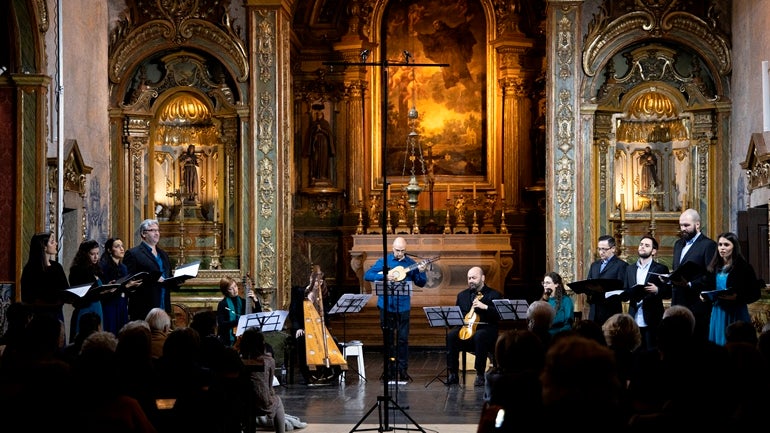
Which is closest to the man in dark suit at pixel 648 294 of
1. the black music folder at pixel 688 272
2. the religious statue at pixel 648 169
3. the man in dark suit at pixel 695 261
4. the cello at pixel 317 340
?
the man in dark suit at pixel 695 261

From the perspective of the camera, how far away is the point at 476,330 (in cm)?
1338

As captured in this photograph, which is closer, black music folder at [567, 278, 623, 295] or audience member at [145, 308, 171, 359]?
audience member at [145, 308, 171, 359]

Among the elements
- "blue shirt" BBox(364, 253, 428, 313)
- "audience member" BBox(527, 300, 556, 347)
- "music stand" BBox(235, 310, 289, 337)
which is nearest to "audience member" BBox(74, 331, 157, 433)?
"audience member" BBox(527, 300, 556, 347)

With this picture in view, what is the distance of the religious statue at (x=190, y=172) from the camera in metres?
17.6

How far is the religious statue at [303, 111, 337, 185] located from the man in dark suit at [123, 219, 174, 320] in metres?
8.93

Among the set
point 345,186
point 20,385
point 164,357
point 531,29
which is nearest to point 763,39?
point 531,29

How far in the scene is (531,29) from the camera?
2039 centimetres

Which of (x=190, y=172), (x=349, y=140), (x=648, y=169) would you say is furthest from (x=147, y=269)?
(x=349, y=140)

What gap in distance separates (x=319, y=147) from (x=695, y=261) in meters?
10.6

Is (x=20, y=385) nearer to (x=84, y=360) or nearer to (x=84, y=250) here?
(x=84, y=360)

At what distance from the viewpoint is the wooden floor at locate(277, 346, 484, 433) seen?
32.7 ft

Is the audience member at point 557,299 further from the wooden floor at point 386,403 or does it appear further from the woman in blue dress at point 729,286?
the woman in blue dress at point 729,286

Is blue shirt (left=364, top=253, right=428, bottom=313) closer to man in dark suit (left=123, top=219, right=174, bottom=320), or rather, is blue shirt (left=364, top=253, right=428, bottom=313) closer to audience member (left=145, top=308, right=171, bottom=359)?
man in dark suit (left=123, top=219, right=174, bottom=320)

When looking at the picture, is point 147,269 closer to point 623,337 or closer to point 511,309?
point 511,309
